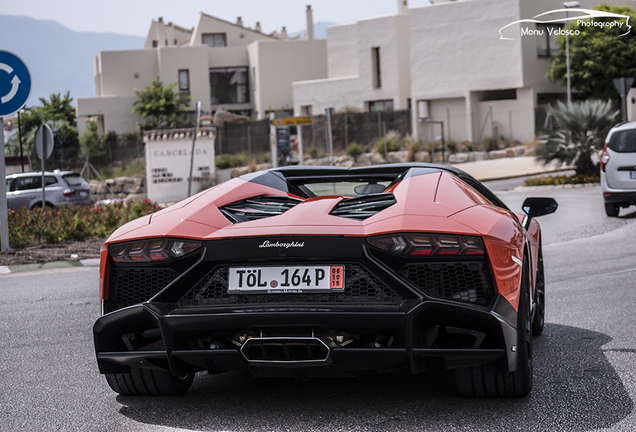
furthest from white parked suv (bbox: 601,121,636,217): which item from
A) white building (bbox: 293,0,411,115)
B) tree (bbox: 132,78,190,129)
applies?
tree (bbox: 132,78,190,129)

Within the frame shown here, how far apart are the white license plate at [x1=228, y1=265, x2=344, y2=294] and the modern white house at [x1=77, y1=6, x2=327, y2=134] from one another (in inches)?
2418

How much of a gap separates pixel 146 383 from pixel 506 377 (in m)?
1.85

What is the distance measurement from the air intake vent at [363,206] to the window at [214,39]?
70.5 meters

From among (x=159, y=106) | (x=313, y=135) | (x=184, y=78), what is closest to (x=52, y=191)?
(x=313, y=135)

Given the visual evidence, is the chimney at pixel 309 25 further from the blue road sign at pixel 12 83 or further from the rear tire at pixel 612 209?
the blue road sign at pixel 12 83

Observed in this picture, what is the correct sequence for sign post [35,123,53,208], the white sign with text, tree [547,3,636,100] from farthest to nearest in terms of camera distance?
tree [547,3,636,100] < the white sign with text < sign post [35,123,53,208]

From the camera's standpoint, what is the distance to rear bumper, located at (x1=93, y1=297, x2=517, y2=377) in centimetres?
367

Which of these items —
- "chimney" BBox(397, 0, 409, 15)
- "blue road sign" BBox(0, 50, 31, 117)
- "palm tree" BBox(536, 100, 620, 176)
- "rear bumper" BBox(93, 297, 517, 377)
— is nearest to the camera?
"rear bumper" BBox(93, 297, 517, 377)

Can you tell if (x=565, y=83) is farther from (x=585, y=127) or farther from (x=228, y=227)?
(x=228, y=227)

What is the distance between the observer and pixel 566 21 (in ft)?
167

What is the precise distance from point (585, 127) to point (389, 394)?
2346 cm

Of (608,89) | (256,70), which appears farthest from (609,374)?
(256,70)

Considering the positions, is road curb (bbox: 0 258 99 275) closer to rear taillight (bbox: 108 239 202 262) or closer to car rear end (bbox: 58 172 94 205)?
rear taillight (bbox: 108 239 202 262)

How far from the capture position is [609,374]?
15.5 feet
